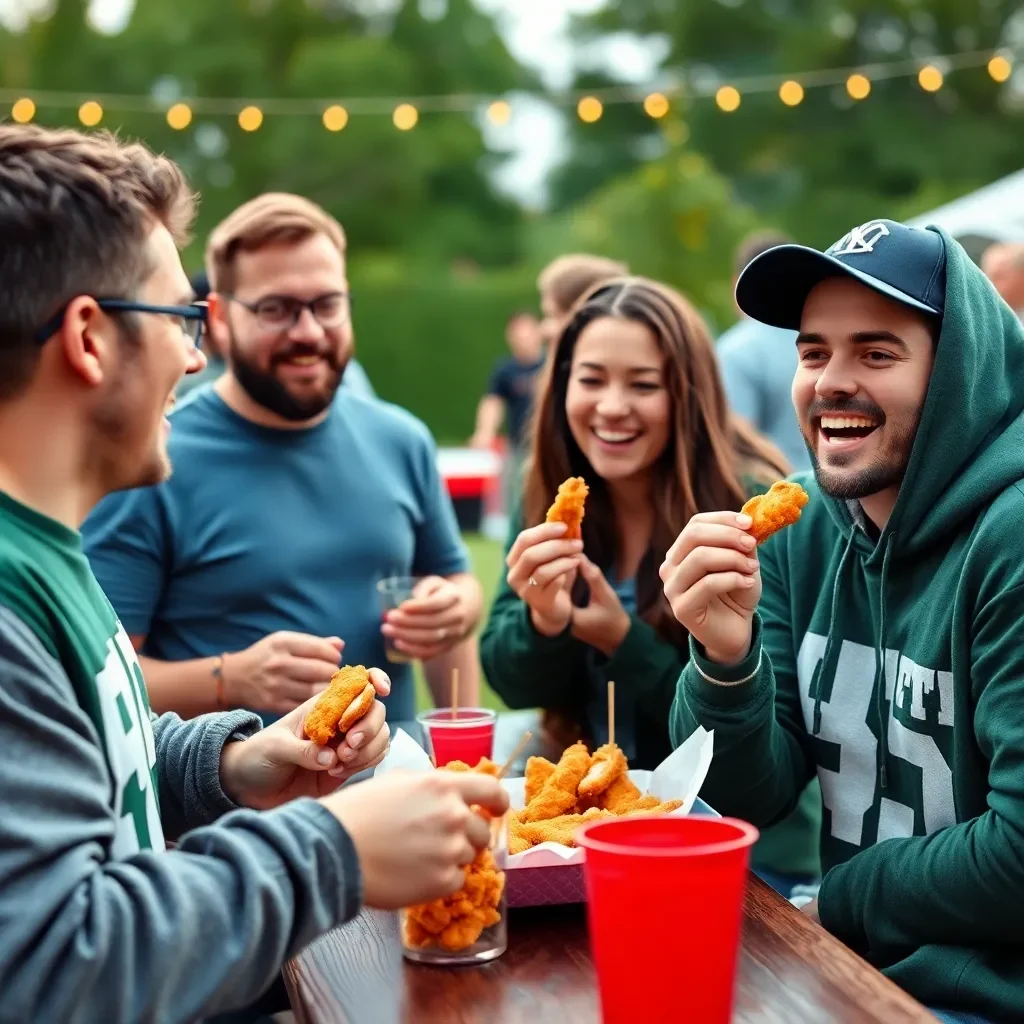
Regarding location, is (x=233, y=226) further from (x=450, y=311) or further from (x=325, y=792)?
(x=450, y=311)

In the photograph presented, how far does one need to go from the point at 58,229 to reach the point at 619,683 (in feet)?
6.21

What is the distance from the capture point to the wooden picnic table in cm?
156

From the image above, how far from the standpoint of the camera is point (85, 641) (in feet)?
4.89

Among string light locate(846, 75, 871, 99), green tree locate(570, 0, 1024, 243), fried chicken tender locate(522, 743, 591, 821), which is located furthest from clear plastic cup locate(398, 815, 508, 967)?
green tree locate(570, 0, 1024, 243)

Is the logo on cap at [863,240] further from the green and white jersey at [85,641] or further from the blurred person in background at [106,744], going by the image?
the green and white jersey at [85,641]

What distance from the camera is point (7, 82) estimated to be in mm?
25688

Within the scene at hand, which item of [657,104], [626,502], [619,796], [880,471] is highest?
[657,104]

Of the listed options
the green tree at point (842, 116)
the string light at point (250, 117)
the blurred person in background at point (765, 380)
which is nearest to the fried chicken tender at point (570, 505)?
the blurred person in background at point (765, 380)

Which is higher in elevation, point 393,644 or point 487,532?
point 393,644

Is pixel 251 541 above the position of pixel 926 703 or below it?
above

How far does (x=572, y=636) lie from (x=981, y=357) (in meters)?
1.24

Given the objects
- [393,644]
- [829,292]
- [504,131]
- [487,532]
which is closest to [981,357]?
[829,292]

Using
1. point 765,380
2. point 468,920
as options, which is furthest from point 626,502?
point 765,380

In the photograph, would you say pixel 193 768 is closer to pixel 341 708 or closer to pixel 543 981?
pixel 341 708
